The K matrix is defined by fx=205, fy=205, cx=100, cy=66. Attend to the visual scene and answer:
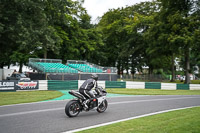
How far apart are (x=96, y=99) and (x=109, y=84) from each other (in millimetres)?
15490

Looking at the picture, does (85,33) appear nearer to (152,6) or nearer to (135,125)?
(152,6)

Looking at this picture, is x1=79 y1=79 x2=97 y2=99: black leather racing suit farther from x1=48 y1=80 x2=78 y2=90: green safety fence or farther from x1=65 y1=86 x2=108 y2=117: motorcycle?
x1=48 y1=80 x2=78 y2=90: green safety fence

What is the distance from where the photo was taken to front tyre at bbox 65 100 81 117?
7.76 metres

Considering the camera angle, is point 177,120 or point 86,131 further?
point 177,120

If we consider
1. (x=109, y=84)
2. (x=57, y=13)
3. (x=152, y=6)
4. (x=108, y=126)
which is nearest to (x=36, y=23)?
(x=57, y=13)

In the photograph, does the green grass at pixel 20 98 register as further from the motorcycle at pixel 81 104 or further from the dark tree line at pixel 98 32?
the dark tree line at pixel 98 32

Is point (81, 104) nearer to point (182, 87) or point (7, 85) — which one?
point (7, 85)

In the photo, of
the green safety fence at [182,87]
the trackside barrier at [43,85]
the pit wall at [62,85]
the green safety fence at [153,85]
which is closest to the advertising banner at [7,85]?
the pit wall at [62,85]

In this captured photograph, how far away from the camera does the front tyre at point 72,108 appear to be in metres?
7.76

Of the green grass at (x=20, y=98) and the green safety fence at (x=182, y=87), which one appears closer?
the green grass at (x=20, y=98)

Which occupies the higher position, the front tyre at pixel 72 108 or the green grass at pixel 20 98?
the front tyre at pixel 72 108

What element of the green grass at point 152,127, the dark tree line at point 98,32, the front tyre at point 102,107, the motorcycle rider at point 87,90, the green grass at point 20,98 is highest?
the dark tree line at point 98,32

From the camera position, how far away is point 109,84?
24047 millimetres

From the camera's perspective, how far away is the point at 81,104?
8.16 metres
